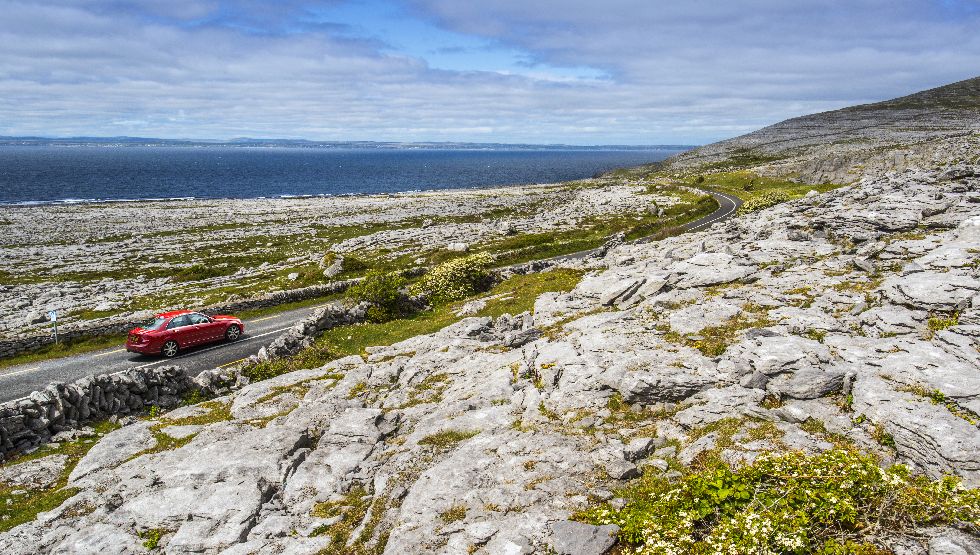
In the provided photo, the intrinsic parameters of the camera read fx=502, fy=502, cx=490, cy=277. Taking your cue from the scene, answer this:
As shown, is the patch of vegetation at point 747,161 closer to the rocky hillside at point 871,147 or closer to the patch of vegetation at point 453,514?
the rocky hillside at point 871,147

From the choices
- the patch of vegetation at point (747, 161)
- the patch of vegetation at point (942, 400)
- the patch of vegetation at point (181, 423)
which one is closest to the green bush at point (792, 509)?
the patch of vegetation at point (942, 400)

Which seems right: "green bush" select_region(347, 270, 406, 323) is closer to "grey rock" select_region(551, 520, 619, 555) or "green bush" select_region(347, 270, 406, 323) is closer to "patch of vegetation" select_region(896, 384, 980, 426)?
"grey rock" select_region(551, 520, 619, 555)

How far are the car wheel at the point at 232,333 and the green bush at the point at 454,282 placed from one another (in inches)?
483

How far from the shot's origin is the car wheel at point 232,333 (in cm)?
3081

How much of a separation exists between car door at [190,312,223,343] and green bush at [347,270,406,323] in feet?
28.0

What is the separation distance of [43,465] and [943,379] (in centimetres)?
2663

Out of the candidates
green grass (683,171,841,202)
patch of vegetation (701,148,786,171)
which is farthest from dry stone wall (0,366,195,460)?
patch of vegetation (701,148,786,171)

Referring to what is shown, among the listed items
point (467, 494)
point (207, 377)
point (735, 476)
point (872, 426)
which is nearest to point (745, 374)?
point (872, 426)

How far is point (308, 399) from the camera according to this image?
2000cm

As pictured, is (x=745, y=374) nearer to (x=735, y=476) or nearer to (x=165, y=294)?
(x=735, y=476)

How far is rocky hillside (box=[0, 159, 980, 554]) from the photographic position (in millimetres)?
10469

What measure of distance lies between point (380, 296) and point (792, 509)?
28.6m

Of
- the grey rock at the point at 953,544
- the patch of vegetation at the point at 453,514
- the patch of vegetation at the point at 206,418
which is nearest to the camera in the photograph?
the grey rock at the point at 953,544

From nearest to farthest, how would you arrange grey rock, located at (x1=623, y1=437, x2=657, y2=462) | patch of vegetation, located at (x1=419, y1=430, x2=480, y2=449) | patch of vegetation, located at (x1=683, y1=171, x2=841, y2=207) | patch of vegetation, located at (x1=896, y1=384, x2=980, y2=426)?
patch of vegetation, located at (x1=896, y1=384, x2=980, y2=426), grey rock, located at (x1=623, y1=437, x2=657, y2=462), patch of vegetation, located at (x1=419, y1=430, x2=480, y2=449), patch of vegetation, located at (x1=683, y1=171, x2=841, y2=207)
